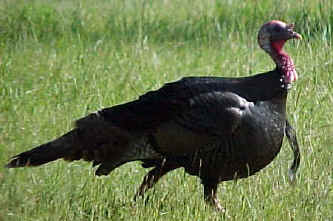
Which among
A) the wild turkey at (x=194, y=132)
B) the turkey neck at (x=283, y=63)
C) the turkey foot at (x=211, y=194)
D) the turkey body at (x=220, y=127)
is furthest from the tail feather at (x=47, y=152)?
the turkey neck at (x=283, y=63)

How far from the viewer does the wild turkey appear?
497 cm

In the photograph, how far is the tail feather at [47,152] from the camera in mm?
5145

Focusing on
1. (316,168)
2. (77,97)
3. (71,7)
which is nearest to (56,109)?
(77,97)

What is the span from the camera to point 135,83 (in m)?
7.25

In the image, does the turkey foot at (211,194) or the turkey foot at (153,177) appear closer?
the turkey foot at (211,194)

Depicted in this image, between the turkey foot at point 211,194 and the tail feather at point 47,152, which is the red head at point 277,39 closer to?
the turkey foot at point 211,194

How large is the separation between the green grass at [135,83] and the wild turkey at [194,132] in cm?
14

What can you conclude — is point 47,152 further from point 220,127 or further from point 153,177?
point 220,127

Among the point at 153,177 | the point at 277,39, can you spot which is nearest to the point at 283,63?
the point at 277,39

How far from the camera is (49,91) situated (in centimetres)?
711

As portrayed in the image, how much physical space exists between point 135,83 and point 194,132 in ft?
7.51

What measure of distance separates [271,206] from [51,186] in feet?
4.03

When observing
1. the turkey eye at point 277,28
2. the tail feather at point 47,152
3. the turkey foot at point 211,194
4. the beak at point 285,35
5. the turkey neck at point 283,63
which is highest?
the turkey eye at point 277,28

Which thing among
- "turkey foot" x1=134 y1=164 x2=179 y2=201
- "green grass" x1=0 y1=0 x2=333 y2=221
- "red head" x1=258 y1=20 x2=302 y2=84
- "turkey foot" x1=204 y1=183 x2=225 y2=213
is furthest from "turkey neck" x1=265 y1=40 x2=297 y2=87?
"turkey foot" x1=134 y1=164 x2=179 y2=201
